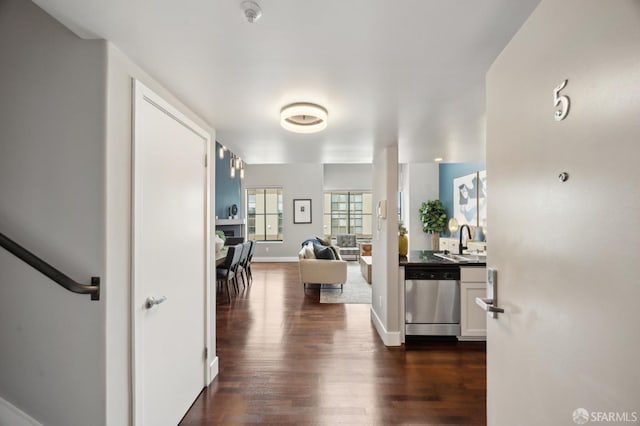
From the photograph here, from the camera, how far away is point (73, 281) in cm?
121

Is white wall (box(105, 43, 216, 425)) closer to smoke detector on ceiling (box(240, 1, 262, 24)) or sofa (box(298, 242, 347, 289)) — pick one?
smoke detector on ceiling (box(240, 1, 262, 24))

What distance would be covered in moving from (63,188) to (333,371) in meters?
2.43

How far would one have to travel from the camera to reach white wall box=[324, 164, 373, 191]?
392 inches

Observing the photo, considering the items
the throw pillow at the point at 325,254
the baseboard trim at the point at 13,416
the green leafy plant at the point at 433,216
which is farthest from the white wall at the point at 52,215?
the green leafy plant at the point at 433,216

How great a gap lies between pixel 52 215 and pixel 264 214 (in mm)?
8070

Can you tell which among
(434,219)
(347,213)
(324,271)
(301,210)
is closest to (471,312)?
(324,271)

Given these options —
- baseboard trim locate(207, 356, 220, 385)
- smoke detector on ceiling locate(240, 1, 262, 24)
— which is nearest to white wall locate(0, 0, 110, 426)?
smoke detector on ceiling locate(240, 1, 262, 24)

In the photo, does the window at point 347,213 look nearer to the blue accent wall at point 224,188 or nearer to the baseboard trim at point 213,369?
the blue accent wall at point 224,188

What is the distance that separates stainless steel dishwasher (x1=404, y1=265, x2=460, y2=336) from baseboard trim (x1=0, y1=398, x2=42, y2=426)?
10.0ft

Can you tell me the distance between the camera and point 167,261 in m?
1.74

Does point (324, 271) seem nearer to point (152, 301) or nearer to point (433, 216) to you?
point (433, 216)

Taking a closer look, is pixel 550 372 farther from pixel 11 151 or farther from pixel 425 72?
pixel 11 151

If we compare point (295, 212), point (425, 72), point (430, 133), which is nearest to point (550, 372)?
point (425, 72)

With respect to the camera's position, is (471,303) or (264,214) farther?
(264,214)
